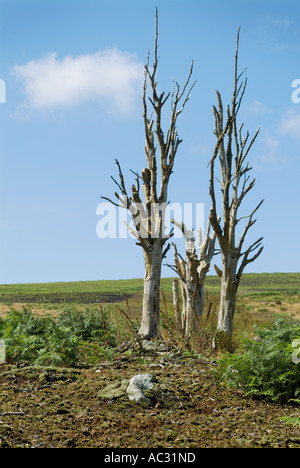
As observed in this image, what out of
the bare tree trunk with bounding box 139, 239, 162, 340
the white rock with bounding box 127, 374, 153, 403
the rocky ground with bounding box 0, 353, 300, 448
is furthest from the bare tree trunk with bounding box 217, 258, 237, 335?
the white rock with bounding box 127, 374, 153, 403

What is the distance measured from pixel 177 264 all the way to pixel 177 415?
19.9ft

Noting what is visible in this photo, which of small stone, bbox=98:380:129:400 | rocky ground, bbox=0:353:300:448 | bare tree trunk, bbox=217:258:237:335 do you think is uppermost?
bare tree trunk, bbox=217:258:237:335

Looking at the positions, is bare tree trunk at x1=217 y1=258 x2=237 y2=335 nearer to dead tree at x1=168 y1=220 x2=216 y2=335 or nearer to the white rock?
dead tree at x1=168 y1=220 x2=216 y2=335

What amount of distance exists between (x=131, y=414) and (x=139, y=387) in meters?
0.53

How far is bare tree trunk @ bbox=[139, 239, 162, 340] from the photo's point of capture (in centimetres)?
1041

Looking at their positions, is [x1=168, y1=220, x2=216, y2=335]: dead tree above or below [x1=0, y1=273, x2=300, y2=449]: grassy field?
above

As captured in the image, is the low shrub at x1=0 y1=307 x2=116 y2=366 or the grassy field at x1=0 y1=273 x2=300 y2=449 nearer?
the grassy field at x1=0 y1=273 x2=300 y2=449

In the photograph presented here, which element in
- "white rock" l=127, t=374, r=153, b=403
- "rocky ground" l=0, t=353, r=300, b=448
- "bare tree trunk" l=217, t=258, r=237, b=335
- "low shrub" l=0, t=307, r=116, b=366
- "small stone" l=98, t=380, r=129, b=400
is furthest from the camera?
"bare tree trunk" l=217, t=258, r=237, b=335

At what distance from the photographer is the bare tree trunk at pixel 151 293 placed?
10414 mm

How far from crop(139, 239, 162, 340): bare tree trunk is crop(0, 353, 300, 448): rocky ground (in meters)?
3.32

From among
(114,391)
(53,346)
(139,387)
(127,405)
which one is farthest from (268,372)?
(53,346)

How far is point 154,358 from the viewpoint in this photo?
27.2 feet
